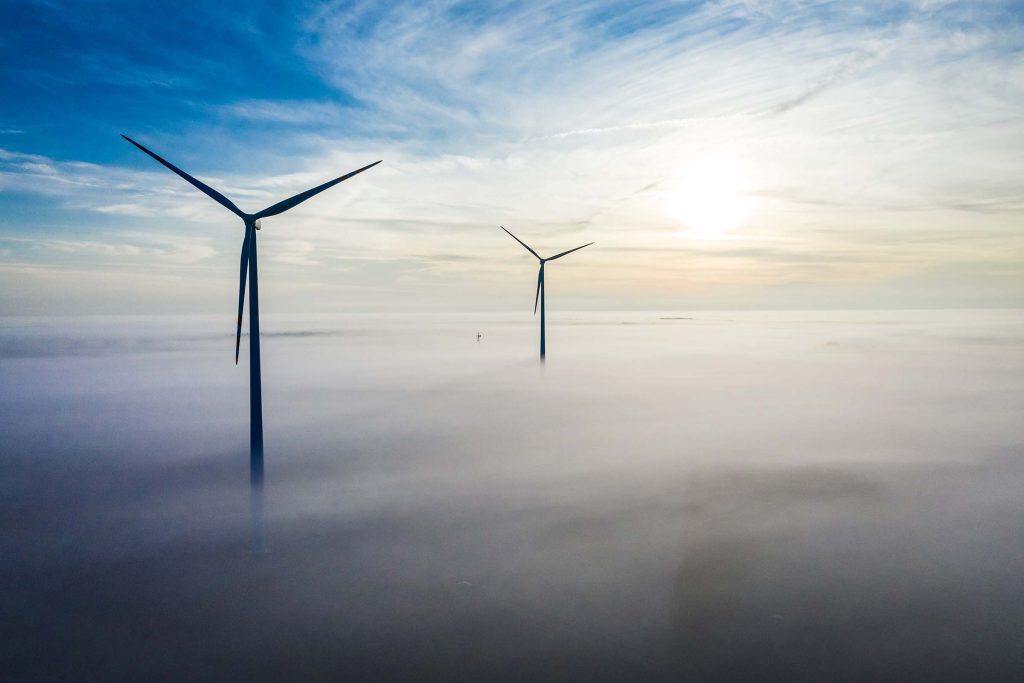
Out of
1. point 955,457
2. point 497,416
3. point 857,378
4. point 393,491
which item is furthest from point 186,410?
point 857,378

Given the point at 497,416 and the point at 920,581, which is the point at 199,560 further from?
the point at 497,416

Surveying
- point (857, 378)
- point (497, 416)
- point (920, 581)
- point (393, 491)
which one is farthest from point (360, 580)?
point (857, 378)

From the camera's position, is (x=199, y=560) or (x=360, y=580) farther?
(x=199, y=560)

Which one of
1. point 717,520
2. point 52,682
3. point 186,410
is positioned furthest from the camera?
point 186,410

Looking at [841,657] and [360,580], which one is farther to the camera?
[360,580]

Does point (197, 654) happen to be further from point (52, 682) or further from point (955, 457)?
point (955, 457)

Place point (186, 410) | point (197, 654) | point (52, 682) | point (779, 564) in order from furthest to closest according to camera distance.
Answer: point (186, 410), point (779, 564), point (197, 654), point (52, 682)

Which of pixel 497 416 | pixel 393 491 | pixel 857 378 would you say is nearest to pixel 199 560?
pixel 393 491

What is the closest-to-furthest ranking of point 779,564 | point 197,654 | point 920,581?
point 197,654 → point 920,581 → point 779,564

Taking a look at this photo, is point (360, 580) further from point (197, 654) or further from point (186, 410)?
point (186, 410)

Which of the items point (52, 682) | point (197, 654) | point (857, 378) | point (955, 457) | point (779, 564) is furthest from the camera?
point (857, 378)
